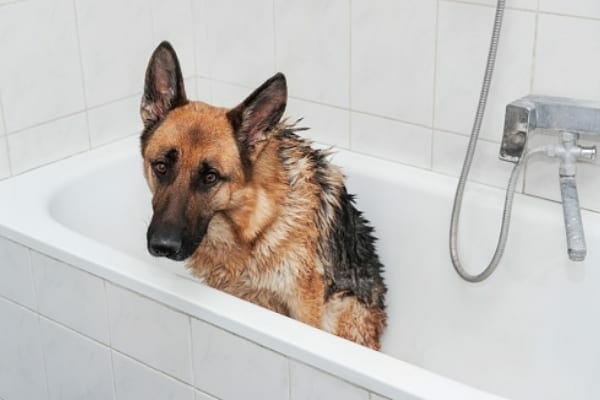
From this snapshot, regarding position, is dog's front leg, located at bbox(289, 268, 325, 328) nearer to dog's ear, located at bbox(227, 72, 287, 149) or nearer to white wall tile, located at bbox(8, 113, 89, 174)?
dog's ear, located at bbox(227, 72, 287, 149)

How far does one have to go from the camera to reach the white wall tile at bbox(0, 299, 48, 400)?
2430mm

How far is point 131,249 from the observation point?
279cm

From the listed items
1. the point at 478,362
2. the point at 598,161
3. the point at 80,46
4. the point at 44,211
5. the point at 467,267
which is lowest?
the point at 478,362

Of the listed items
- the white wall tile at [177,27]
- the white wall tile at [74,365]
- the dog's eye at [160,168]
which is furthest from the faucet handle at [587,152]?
the white wall tile at [177,27]

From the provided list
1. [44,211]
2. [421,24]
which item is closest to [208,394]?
[44,211]

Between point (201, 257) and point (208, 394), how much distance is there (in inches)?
13.2

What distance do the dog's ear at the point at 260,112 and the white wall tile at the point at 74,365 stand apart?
64 centimetres

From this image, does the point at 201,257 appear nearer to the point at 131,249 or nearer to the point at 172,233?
the point at 172,233

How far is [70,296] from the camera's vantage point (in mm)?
2262

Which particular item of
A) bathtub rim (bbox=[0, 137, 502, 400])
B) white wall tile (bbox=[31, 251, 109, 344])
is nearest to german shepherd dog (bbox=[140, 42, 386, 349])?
bathtub rim (bbox=[0, 137, 502, 400])

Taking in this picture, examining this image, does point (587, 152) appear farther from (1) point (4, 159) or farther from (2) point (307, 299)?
(1) point (4, 159)

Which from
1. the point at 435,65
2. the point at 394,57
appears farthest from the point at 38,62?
the point at 435,65

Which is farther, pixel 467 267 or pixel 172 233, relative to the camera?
pixel 467 267

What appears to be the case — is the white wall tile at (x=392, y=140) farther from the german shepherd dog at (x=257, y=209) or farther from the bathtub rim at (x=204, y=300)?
the german shepherd dog at (x=257, y=209)
